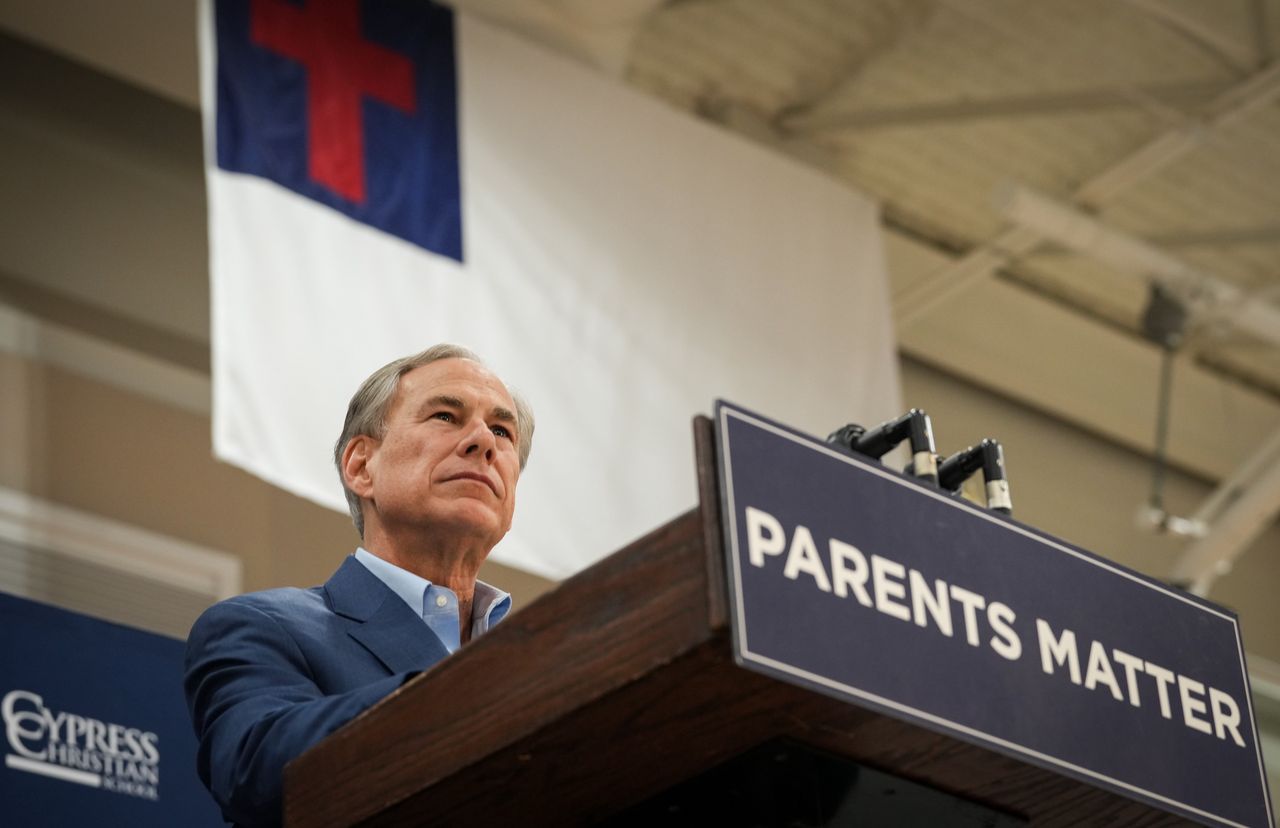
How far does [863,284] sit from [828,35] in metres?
1.06

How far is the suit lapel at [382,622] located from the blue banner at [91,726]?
3.55 feet

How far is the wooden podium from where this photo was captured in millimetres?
1008

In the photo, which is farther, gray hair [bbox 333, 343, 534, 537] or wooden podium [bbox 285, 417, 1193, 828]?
gray hair [bbox 333, 343, 534, 537]

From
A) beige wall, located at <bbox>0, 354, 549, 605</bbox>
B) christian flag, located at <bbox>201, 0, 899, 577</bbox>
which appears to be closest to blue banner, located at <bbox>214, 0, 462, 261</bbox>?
christian flag, located at <bbox>201, 0, 899, 577</bbox>

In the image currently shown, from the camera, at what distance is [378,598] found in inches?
60.7

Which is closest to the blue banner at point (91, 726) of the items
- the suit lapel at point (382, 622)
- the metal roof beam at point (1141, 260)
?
the suit lapel at point (382, 622)

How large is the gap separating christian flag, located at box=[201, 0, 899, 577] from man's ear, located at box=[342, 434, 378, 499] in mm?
2305

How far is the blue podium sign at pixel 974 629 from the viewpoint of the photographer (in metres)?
1.03

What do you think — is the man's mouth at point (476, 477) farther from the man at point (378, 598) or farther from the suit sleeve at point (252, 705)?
the suit sleeve at point (252, 705)

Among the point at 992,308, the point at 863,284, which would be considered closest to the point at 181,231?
the point at 863,284

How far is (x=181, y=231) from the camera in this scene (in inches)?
213

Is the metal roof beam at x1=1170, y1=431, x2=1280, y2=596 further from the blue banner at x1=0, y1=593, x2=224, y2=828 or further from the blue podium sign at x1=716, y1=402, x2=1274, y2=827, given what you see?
the blue podium sign at x1=716, y1=402, x2=1274, y2=827

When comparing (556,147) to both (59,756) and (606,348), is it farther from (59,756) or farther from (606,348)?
(59,756)

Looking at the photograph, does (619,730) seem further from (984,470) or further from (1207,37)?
(1207,37)
